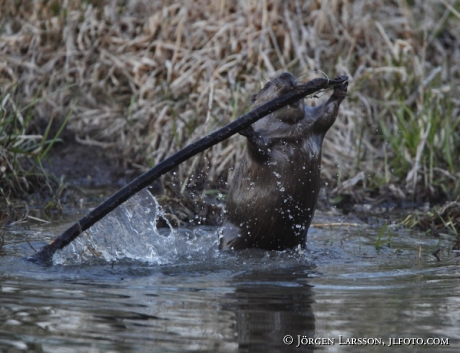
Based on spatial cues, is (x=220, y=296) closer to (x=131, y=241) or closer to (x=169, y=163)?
(x=169, y=163)

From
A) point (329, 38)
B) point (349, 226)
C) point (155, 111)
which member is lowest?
point (349, 226)

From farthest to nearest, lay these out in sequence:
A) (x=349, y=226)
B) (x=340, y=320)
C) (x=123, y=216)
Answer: (x=349, y=226) → (x=123, y=216) → (x=340, y=320)

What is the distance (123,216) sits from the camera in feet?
13.7

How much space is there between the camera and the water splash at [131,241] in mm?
3928

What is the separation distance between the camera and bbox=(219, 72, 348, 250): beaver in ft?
13.4

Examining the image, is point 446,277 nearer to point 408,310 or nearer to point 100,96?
point 408,310

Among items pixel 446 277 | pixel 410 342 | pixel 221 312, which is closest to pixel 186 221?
pixel 446 277

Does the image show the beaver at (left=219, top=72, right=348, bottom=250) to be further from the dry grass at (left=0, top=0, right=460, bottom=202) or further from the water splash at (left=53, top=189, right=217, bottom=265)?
the dry grass at (left=0, top=0, right=460, bottom=202)

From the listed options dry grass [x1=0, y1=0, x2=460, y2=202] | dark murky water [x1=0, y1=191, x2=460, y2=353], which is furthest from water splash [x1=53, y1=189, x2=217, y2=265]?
dry grass [x1=0, y1=0, x2=460, y2=202]

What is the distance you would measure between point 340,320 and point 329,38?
188 inches

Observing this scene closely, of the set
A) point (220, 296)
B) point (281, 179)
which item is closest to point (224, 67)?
point (281, 179)

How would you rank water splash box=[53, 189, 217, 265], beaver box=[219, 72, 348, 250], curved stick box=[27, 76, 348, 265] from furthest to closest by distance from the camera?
1. beaver box=[219, 72, 348, 250]
2. water splash box=[53, 189, 217, 265]
3. curved stick box=[27, 76, 348, 265]

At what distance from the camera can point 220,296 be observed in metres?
3.15

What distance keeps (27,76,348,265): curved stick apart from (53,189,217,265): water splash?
0.09 meters
